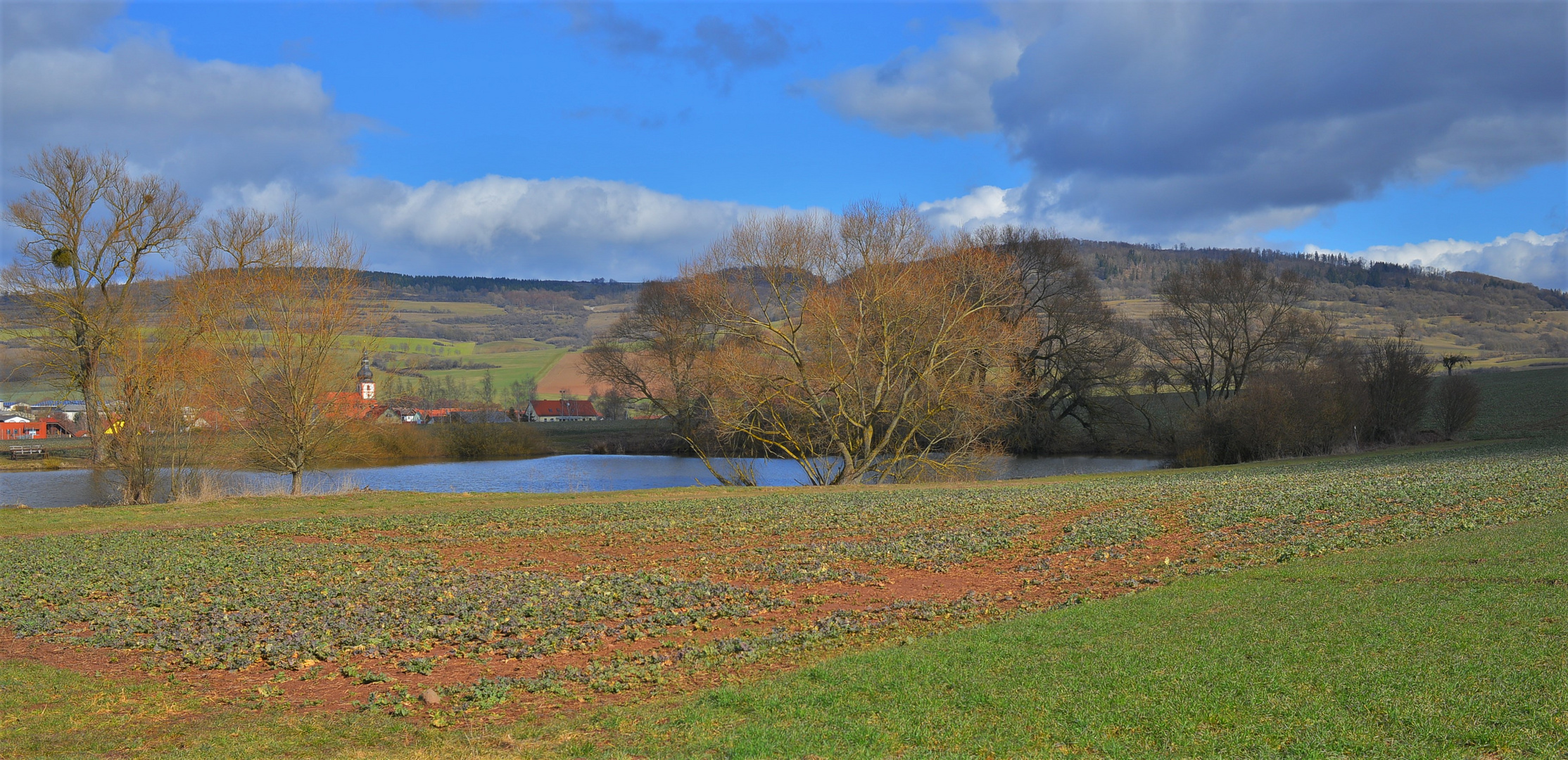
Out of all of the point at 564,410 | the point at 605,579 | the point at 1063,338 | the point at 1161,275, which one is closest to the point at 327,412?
the point at 605,579

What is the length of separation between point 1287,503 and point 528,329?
13176 cm

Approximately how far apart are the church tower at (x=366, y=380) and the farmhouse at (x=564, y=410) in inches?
2323

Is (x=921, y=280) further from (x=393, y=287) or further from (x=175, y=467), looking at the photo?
(x=175, y=467)

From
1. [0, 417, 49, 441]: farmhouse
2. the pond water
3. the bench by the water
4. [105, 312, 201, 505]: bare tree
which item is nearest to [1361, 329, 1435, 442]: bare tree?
the pond water

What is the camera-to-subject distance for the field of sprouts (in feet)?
30.1

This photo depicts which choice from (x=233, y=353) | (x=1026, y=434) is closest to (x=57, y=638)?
(x=233, y=353)

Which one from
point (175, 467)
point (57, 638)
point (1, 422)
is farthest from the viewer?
point (1, 422)

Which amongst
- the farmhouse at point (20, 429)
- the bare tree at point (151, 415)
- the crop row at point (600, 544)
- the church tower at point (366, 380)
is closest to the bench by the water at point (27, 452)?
the church tower at point (366, 380)

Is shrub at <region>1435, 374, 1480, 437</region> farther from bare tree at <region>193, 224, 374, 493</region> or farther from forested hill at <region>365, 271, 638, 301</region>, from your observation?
Result: forested hill at <region>365, 271, 638, 301</region>

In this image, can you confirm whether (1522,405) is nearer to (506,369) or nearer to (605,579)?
(605,579)

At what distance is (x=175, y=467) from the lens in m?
29.1

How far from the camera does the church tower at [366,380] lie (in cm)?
3186

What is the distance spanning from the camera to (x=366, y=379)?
3541 centimetres

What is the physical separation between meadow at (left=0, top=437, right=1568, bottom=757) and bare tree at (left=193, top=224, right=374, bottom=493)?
480 inches
